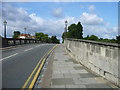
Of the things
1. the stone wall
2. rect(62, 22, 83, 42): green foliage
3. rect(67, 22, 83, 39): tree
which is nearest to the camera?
the stone wall

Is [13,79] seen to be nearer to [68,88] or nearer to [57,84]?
[57,84]

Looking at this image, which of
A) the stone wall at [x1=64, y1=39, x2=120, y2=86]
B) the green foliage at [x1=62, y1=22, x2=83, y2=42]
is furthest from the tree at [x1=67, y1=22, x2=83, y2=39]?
the stone wall at [x1=64, y1=39, x2=120, y2=86]

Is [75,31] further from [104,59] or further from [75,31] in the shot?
[104,59]

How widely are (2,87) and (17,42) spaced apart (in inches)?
1328

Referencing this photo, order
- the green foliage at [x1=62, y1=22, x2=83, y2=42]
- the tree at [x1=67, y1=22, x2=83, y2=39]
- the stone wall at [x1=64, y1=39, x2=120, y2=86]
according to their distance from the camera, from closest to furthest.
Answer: the stone wall at [x1=64, y1=39, x2=120, y2=86]
the green foliage at [x1=62, y1=22, x2=83, y2=42]
the tree at [x1=67, y1=22, x2=83, y2=39]

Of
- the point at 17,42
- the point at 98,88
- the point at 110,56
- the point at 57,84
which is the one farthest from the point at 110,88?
the point at 17,42

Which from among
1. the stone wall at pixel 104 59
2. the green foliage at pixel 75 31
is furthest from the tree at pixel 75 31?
the stone wall at pixel 104 59

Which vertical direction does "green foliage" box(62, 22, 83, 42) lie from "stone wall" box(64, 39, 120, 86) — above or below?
above

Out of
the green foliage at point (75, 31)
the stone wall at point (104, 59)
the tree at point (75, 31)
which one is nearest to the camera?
the stone wall at point (104, 59)

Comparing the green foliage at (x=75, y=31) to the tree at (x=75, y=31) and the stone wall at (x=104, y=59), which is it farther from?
the stone wall at (x=104, y=59)

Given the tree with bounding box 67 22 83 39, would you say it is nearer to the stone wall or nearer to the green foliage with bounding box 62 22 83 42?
the green foliage with bounding box 62 22 83 42

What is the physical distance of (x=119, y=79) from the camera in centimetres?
759

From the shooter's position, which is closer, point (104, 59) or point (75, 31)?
point (104, 59)

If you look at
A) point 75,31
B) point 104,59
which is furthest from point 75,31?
point 104,59
